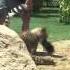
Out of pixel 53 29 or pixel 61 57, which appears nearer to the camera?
pixel 61 57

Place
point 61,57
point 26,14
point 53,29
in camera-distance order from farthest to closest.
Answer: point 53,29, point 61,57, point 26,14

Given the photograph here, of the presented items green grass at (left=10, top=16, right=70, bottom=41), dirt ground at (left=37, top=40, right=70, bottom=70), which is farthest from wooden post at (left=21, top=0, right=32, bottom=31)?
green grass at (left=10, top=16, right=70, bottom=41)

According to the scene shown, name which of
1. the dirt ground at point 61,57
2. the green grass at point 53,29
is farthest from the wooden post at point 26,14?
the green grass at point 53,29

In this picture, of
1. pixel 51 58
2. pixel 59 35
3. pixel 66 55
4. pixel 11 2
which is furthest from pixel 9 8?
pixel 59 35

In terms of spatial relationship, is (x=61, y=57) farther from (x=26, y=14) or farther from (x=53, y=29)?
(x=53, y=29)

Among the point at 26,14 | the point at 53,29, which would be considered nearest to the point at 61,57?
the point at 26,14

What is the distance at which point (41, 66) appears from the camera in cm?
754

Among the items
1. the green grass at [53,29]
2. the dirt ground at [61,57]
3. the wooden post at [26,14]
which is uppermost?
the wooden post at [26,14]

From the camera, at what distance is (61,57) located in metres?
8.60

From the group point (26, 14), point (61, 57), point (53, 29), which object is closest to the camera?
point (26, 14)

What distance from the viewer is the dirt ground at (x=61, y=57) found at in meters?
7.50

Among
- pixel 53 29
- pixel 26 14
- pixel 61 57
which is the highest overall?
pixel 26 14

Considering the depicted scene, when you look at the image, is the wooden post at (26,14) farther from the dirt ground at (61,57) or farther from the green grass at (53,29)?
the green grass at (53,29)

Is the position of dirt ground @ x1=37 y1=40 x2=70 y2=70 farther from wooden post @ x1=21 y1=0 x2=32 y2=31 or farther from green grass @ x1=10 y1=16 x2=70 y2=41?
wooden post @ x1=21 y1=0 x2=32 y2=31
